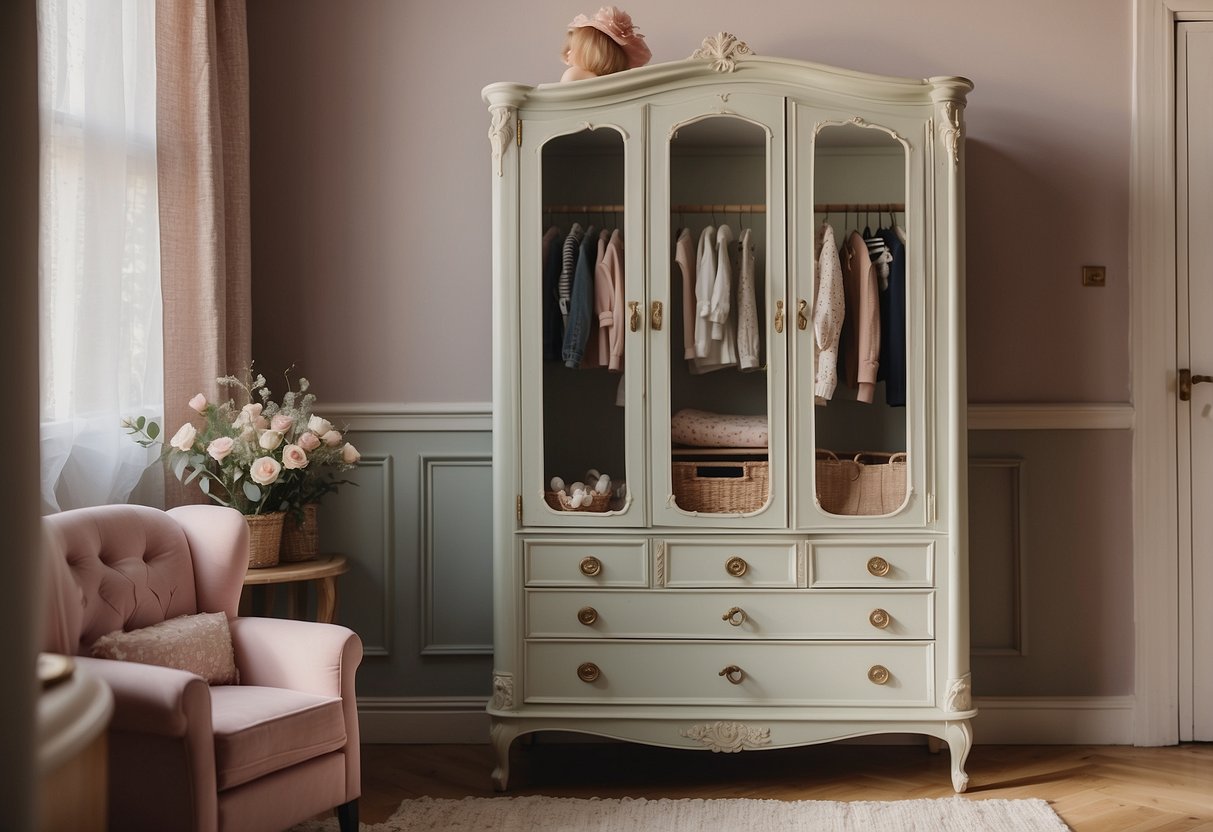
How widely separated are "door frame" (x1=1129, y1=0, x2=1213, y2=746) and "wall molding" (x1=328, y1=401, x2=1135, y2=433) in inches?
4.6

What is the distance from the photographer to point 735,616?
2771mm

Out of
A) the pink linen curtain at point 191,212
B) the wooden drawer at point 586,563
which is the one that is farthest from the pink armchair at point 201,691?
the wooden drawer at point 586,563

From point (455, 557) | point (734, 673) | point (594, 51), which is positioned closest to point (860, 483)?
point (734, 673)

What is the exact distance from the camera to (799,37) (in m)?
3.26

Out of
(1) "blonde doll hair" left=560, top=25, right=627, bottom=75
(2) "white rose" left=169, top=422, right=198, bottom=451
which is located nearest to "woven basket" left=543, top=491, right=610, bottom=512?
(2) "white rose" left=169, top=422, right=198, bottom=451

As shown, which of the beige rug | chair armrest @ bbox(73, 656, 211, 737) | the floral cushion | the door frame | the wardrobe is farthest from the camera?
the door frame

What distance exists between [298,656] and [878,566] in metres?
1.53

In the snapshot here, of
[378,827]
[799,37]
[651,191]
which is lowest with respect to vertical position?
[378,827]

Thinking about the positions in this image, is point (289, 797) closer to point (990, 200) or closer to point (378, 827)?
point (378, 827)

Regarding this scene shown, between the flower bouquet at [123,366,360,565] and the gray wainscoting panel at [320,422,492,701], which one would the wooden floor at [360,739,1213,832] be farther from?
the flower bouquet at [123,366,360,565]

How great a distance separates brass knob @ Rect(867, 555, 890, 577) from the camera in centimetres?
277

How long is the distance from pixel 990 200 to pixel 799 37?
31.8 inches

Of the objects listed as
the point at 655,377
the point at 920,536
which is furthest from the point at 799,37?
the point at 920,536

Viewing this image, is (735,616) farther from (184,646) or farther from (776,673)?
(184,646)
